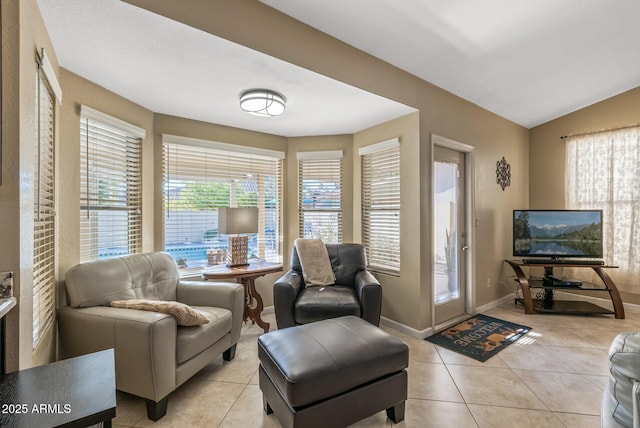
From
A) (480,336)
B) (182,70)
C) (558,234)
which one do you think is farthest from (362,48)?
(558,234)

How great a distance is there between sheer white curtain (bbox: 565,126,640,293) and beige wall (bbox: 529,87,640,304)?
14cm

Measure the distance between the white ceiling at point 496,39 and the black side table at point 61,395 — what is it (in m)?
2.19

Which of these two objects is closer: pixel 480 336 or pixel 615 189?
pixel 480 336

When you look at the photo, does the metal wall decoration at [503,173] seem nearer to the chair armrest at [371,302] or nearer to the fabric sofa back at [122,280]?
the chair armrest at [371,302]

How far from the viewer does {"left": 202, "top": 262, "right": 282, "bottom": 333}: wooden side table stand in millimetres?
2641

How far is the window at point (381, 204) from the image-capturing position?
3117 millimetres

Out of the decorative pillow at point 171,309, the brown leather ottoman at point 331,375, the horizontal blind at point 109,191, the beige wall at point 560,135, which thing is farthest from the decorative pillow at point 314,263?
the beige wall at point 560,135

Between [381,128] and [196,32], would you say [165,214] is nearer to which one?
[196,32]

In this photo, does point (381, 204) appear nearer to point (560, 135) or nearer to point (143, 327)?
point (143, 327)

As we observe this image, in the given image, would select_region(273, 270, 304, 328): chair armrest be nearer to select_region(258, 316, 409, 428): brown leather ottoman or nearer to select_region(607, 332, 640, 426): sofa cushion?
select_region(258, 316, 409, 428): brown leather ottoman

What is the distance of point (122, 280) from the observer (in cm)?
211

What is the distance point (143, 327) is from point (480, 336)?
9.80 feet

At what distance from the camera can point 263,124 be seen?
3.14 metres

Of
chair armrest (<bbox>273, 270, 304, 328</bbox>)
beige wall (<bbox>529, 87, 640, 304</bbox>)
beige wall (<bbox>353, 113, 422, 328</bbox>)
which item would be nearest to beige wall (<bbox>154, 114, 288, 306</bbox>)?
chair armrest (<bbox>273, 270, 304, 328</bbox>)
